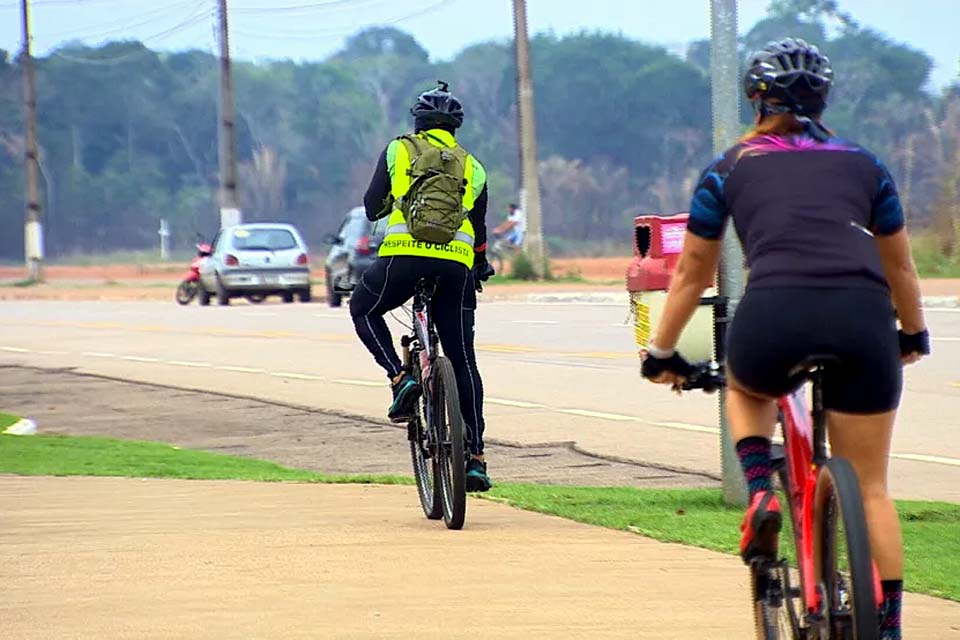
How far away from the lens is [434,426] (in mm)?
9359

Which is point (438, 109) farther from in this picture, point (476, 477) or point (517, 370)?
point (517, 370)

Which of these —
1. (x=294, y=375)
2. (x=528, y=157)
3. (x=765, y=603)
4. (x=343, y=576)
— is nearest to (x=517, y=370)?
(x=294, y=375)

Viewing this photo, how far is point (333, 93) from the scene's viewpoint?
106 m

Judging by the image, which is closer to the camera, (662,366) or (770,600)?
(770,600)

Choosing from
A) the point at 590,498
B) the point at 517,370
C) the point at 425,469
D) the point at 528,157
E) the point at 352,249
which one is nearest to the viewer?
the point at 425,469

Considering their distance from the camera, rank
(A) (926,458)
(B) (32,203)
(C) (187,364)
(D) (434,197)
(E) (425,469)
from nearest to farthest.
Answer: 1. (D) (434,197)
2. (E) (425,469)
3. (A) (926,458)
4. (C) (187,364)
5. (B) (32,203)

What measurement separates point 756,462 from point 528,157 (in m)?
36.8

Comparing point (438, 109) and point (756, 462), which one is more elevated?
point (438, 109)

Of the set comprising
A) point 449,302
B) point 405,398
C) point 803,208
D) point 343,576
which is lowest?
point 343,576

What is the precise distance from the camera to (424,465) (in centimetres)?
964

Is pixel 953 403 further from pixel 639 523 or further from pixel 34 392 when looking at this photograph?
pixel 34 392

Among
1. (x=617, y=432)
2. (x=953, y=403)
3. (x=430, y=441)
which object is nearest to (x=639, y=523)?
(x=430, y=441)

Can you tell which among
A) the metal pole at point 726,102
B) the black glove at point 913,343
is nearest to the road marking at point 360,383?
the metal pole at point 726,102

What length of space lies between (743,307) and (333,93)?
4012 inches
